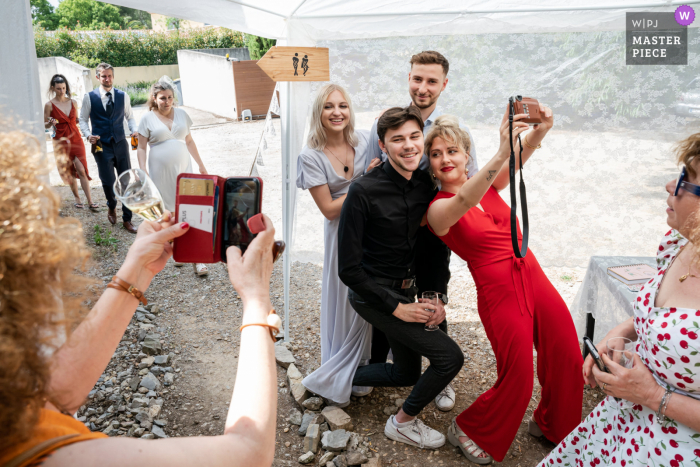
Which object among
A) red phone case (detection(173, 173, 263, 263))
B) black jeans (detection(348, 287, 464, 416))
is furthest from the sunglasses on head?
red phone case (detection(173, 173, 263, 263))

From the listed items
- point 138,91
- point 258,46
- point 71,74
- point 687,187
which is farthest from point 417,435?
point 138,91

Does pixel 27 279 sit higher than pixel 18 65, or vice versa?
pixel 18 65

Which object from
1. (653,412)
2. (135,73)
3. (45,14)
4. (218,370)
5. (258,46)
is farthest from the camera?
(45,14)

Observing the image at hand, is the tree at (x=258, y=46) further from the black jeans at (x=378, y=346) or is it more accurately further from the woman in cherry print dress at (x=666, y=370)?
the woman in cherry print dress at (x=666, y=370)

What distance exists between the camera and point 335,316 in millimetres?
3078

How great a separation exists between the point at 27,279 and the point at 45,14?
5217 cm

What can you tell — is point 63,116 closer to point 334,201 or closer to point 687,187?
point 334,201

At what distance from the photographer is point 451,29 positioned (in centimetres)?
398

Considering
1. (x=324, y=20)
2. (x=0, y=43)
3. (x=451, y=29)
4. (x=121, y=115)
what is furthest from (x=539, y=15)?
(x=121, y=115)

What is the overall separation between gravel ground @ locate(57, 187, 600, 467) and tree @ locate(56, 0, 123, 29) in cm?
4551

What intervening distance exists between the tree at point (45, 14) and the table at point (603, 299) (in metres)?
48.0

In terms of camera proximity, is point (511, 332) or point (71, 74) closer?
point (511, 332)

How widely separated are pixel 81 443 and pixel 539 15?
13.8 feet

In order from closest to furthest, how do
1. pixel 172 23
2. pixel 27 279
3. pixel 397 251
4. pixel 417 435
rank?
pixel 27 279
pixel 397 251
pixel 417 435
pixel 172 23
